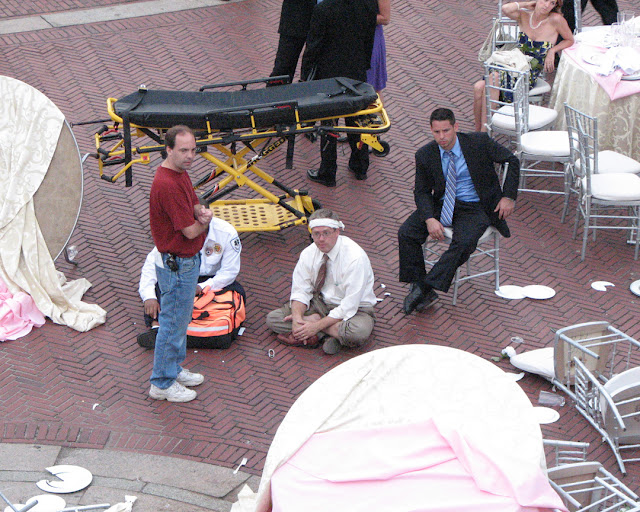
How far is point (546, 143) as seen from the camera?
809cm

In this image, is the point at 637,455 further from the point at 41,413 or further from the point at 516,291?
the point at 41,413

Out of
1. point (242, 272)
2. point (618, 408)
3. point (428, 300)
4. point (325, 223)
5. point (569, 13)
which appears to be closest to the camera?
point (618, 408)

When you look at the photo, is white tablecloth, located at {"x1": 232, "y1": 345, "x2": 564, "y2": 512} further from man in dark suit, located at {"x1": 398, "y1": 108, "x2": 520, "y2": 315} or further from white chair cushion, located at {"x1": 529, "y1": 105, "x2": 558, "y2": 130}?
white chair cushion, located at {"x1": 529, "y1": 105, "x2": 558, "y2": 130}

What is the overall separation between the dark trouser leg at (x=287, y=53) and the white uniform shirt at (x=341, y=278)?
3092mm

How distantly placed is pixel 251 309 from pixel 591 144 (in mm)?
3406

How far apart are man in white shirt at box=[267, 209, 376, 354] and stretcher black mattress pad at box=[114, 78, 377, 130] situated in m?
1.00

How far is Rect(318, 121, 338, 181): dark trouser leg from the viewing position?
8188mm

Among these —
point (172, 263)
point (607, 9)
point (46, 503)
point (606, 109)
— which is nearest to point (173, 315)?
point (172, 263)

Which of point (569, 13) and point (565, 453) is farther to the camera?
point (569, 13)

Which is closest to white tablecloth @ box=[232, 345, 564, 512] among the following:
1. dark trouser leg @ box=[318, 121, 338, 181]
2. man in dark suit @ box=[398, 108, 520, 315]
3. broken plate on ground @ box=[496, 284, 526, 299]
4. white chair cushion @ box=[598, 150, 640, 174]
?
man in dark suit @ box=[398, 108, 520, 315]

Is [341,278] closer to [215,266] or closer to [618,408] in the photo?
[215,266]

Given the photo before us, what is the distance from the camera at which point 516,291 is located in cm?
721

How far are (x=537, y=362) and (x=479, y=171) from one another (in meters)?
1.50

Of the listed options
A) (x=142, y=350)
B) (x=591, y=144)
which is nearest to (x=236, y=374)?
(x=142, y=350)
